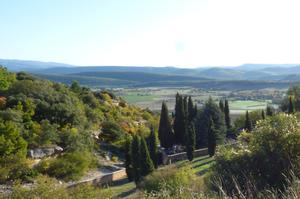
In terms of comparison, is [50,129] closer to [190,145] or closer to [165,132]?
[190,145]

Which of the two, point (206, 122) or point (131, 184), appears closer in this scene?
point (131, 184)

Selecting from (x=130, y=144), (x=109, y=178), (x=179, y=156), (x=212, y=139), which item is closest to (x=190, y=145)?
(x=212, y=139)

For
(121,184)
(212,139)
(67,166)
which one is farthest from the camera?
(212,139)

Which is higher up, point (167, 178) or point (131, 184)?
point (167, 178)

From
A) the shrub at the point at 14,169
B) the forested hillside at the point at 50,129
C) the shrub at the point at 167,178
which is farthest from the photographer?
the forested hillside at the point at 50,129

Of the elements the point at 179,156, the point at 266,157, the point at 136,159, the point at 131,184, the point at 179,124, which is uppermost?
the point at 266,157

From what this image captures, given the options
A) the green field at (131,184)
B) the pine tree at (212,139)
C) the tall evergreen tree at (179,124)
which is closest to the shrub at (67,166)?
the green field at (131,184)

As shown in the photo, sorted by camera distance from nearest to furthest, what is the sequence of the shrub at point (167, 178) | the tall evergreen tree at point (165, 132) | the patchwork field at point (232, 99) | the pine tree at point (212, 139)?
the shrub at point (167, 178) → the pine tree at point (212, 139) → the tall evergreen tree at point (165, 132) → the patchwork field at point (232, 99)

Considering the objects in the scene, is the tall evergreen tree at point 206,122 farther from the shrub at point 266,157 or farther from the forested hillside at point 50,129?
the shrub at point 266,157

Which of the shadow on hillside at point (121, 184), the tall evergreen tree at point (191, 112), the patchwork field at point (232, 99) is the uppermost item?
the tall evergreen tree at point (191, 112)

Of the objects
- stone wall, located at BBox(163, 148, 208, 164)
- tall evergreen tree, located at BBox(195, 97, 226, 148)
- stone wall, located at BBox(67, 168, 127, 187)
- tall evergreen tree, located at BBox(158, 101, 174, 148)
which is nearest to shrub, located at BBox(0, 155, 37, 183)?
stone wall, located at BBox(67, 168, 127, 187)

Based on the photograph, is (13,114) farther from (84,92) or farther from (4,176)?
(84,92)

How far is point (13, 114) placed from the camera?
31594 millimetres

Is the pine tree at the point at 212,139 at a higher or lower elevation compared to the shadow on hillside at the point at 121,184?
higher
